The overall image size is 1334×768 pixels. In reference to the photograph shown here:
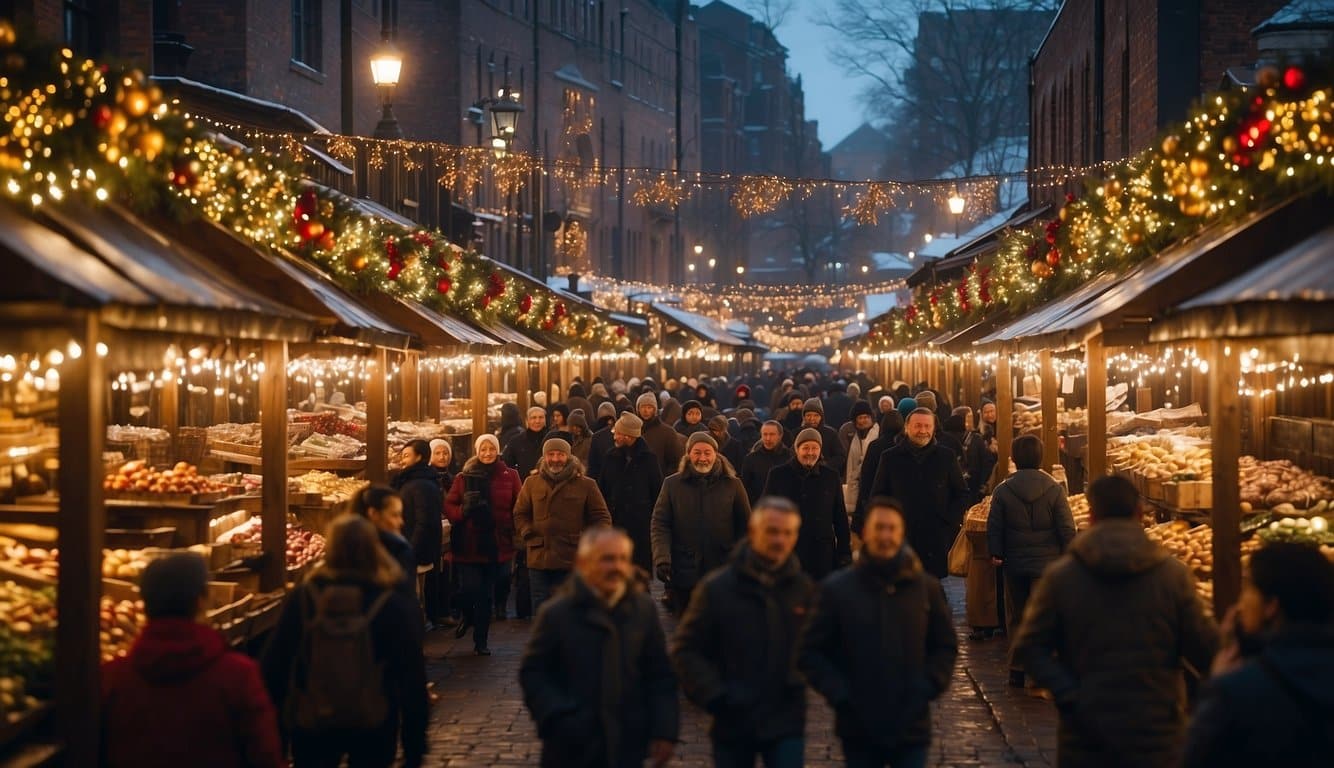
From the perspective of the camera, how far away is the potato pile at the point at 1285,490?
11396mm

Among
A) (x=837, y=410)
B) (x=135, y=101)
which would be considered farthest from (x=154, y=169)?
(x=837, y=410)

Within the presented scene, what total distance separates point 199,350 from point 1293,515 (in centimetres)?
636

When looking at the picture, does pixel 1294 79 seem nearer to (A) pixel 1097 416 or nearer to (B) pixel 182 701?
(A) pixel 1097 416

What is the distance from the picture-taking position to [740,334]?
67500mm

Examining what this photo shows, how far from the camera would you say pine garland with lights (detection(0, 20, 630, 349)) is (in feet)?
28.0

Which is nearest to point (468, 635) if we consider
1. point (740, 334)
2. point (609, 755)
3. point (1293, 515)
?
point (1293, 515)

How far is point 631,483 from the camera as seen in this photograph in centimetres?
1380

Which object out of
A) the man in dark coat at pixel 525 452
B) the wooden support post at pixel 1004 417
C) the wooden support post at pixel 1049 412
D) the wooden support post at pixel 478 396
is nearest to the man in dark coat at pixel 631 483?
the man in dark coat at pixel 525 452

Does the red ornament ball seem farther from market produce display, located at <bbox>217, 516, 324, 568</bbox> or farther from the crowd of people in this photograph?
market produce display, located at <bbox>217, 516, 324, 568</bbox>

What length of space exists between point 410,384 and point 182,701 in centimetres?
1147

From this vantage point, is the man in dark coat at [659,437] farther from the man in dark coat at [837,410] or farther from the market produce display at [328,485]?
the man in dark coat at [837,410]

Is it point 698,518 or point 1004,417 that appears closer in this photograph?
point 698,518

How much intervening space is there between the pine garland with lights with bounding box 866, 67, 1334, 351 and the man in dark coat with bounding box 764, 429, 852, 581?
2.76 meters

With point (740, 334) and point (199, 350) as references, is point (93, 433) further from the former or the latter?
point (740, 334)
